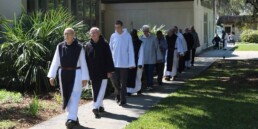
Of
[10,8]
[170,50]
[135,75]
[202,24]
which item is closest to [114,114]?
[135,75]

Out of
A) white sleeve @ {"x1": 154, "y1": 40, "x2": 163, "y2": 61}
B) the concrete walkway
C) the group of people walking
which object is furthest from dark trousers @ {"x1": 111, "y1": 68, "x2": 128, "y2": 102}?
white sleeve @ {"x1": 154, "y1": 40, "x2": 163, "y2": 61}

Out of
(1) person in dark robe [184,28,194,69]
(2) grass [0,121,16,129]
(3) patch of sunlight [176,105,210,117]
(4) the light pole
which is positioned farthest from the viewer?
(1) person in dark robe [184,28,194,69]

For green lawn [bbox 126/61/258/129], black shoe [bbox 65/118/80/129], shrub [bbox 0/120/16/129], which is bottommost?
green lawn [bbox 126/61/258/129]

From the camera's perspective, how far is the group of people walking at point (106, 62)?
311 inches

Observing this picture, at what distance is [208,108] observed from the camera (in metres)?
9.76

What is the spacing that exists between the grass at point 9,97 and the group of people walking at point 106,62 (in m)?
1.98

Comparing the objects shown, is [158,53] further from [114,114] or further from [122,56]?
[114,114]

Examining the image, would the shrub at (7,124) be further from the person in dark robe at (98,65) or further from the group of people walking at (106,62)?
the person in dark robe at (98,65)

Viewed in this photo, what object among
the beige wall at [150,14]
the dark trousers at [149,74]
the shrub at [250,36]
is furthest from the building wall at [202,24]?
the dark trousers at [149,74]

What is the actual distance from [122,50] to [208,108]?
2268 millimetres

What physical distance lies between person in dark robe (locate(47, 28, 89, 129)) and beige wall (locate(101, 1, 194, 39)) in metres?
19.5

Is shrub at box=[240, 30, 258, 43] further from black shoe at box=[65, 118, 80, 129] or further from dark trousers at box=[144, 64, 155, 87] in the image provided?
black shoe at box=[65, 118, 80, 129]

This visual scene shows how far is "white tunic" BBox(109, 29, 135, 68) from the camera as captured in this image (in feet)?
33.2

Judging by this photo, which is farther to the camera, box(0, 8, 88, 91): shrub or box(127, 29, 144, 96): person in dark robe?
box(0, 8, 88, 91): shrub
